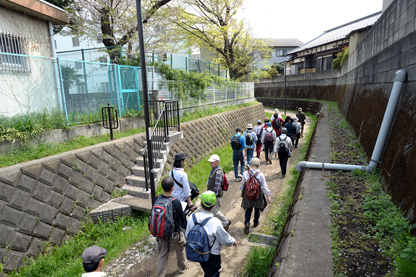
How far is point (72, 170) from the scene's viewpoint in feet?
19.0

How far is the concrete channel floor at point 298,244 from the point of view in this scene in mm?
2727

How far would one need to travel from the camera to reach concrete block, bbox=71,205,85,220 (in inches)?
219

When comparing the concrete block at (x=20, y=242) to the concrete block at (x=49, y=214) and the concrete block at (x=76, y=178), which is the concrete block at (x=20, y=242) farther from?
the concrete block at (x=76, y=178)

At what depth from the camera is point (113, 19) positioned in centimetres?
1187

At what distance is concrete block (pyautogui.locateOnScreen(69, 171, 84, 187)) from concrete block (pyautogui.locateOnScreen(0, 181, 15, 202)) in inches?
48.0

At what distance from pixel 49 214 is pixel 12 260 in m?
0.97

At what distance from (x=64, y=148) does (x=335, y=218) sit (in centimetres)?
642

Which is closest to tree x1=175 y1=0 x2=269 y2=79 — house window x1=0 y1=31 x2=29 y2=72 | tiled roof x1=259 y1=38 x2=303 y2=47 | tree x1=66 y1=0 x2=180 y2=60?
tree x1=66 y1=0 x2=180 y2=60

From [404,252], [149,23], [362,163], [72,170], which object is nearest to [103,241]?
[72,170]

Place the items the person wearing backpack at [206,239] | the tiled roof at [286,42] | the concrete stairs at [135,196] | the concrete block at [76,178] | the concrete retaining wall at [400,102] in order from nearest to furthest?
the person wearing backpack at [206,239] < the concrete retaining wall at [400,102] < the concrete block at [76,178] < the concrete stairs at [135,196] < the tiled roof at [286,42]

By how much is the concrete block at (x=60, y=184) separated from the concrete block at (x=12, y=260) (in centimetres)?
135

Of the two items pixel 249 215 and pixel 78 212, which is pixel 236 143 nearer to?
pixel 249 215

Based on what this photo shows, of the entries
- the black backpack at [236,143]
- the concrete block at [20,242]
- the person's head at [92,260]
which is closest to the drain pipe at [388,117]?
the black backpack at [236,143]

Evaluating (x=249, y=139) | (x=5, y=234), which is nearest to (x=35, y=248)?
(x=5, y=234)
